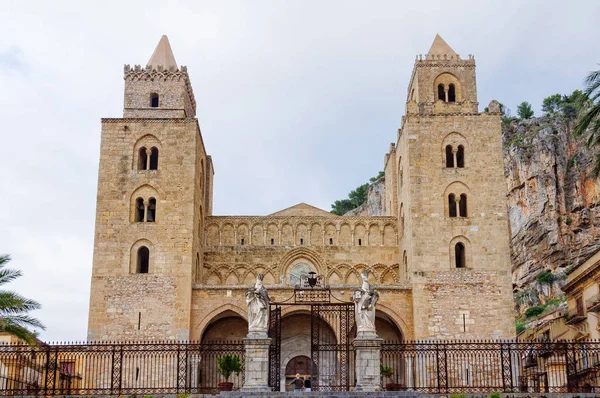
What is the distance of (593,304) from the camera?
2808 centimetres

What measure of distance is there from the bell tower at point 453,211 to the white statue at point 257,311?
1305 cm

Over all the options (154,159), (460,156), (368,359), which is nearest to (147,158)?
(154,159)

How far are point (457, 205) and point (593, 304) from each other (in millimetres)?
8266

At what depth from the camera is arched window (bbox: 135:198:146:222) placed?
34.7m

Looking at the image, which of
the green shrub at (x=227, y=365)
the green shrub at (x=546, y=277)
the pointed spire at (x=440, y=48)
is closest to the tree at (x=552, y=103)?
the green shrub at (x=546, y=277)

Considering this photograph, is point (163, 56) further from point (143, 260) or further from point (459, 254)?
point (459, 254)

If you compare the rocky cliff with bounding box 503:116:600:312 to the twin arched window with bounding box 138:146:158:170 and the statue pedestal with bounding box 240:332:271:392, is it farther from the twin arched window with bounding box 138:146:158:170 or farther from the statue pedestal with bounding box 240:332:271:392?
the statue pedestal with bounding box 240:332:271:392

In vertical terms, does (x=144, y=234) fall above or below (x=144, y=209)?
below

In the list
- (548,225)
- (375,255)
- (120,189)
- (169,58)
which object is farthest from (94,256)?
(548,225)

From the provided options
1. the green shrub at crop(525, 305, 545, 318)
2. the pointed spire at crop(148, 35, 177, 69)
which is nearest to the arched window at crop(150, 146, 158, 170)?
the pointed spire at crop(148, 35, 177, 69)

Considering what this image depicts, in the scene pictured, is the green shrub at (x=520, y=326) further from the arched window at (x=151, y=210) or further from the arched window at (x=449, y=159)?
the arched window at (x=151, y=210)

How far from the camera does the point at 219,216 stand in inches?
1515

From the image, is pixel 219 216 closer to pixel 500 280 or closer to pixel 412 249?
pixel 412 249

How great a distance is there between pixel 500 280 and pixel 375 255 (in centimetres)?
701
